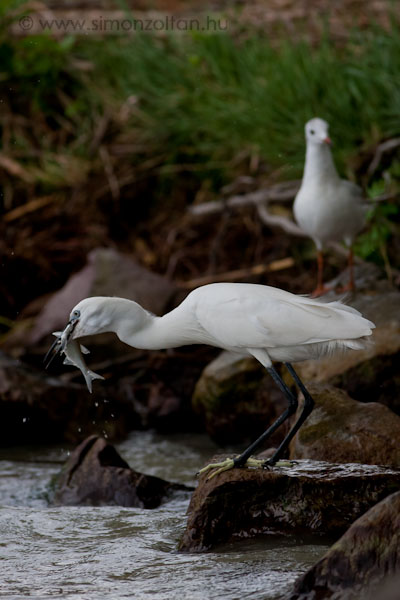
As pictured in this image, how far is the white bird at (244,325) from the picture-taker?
3.59 metres

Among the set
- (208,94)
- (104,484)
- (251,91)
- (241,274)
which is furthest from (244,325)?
(208,94)

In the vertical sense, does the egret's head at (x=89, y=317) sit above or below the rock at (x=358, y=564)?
above

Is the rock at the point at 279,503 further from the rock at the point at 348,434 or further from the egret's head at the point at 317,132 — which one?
the egret's head at the point at 317,132

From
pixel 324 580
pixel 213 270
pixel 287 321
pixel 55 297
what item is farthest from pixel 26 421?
pixel 324 580

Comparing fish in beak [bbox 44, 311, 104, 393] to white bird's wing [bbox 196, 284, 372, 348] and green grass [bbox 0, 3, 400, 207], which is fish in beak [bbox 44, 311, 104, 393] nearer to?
white bird's wing [bbox 196, 284, 372, 348]

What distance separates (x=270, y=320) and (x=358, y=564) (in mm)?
1071

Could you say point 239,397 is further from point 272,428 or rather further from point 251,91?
point 251,91

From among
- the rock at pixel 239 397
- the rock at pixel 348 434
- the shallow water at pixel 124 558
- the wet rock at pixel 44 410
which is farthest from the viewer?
the wet rock at pixel 44 410

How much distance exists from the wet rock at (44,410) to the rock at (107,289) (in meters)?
0.59

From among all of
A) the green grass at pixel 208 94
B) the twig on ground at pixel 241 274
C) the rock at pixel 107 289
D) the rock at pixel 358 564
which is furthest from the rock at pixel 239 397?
the rock at pixel 358 564

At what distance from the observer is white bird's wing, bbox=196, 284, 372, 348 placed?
3566 millimetres

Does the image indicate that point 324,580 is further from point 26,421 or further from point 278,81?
point 278,81

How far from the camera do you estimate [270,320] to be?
360 cm

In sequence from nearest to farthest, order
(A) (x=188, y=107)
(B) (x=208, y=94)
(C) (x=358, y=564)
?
Result: (C) (x=358, y=564) < (B) (x=208, y=94) < (A) (x=188, y=107)
